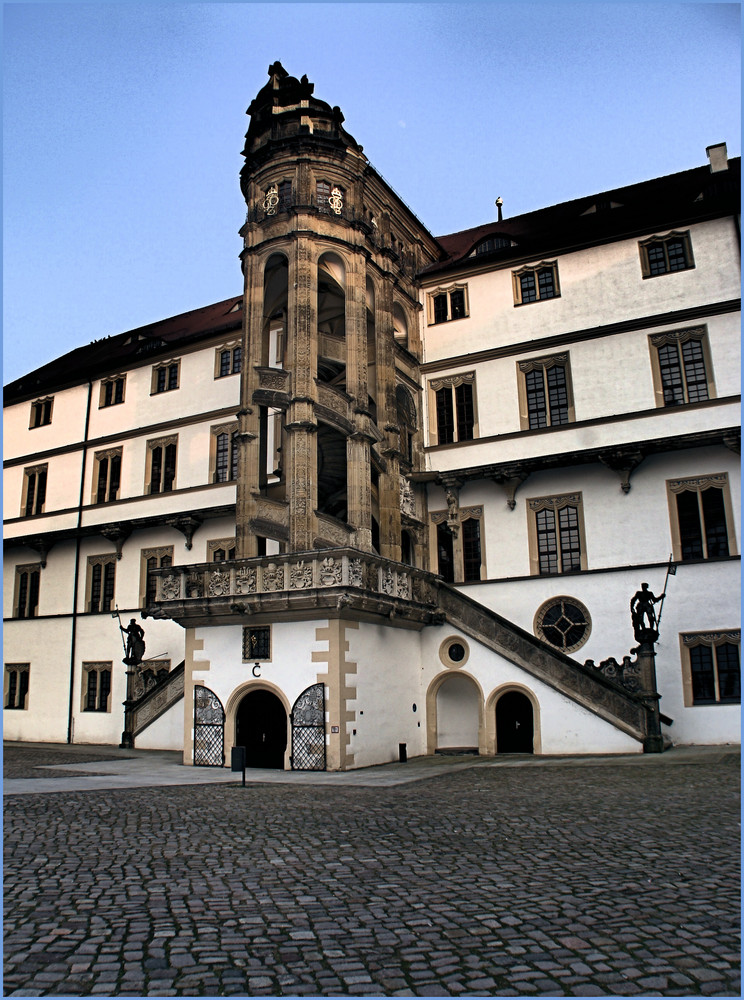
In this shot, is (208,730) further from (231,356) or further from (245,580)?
(231,356)

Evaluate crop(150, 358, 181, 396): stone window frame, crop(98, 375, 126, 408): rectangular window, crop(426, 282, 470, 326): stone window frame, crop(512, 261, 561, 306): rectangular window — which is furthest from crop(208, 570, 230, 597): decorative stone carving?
crop(98, 375, 126, 408): rectangular window

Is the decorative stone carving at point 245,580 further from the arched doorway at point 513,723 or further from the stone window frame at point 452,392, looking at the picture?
the stone window frame at point 452,392

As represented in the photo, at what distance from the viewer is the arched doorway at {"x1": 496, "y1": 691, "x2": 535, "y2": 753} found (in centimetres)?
2589

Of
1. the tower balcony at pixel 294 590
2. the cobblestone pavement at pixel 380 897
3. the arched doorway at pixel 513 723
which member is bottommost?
the cobblestone pavement at pixel 380 897

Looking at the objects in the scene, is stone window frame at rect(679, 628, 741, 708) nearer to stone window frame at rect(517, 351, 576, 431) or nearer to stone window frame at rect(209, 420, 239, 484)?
stone window frame at rect(517, 351, 576, 431)

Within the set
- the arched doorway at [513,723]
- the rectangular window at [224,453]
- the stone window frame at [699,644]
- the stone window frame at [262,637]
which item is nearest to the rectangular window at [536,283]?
the rectangular window at [224,453]

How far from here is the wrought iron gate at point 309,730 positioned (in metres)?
22.1

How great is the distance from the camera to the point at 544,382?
29984 mm

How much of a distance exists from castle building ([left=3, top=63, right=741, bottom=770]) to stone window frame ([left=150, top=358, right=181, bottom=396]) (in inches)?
67.7

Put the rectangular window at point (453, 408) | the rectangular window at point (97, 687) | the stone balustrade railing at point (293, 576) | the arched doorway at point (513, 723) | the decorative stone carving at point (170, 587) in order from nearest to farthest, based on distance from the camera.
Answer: the stone balustrade railing at point (293, 576), the decorative stone carving at point (170, 587), the arched doorway at point (513, 723), the rectangular window at point (453, 408), the rectangular window at point (97, 687)

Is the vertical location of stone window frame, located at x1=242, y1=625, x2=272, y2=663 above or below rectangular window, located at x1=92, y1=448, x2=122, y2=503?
below

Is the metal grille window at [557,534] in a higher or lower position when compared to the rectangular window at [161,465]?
lower

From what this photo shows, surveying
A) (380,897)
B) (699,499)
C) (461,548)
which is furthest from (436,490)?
(380,897)

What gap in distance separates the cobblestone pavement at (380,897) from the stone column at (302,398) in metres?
10.4
